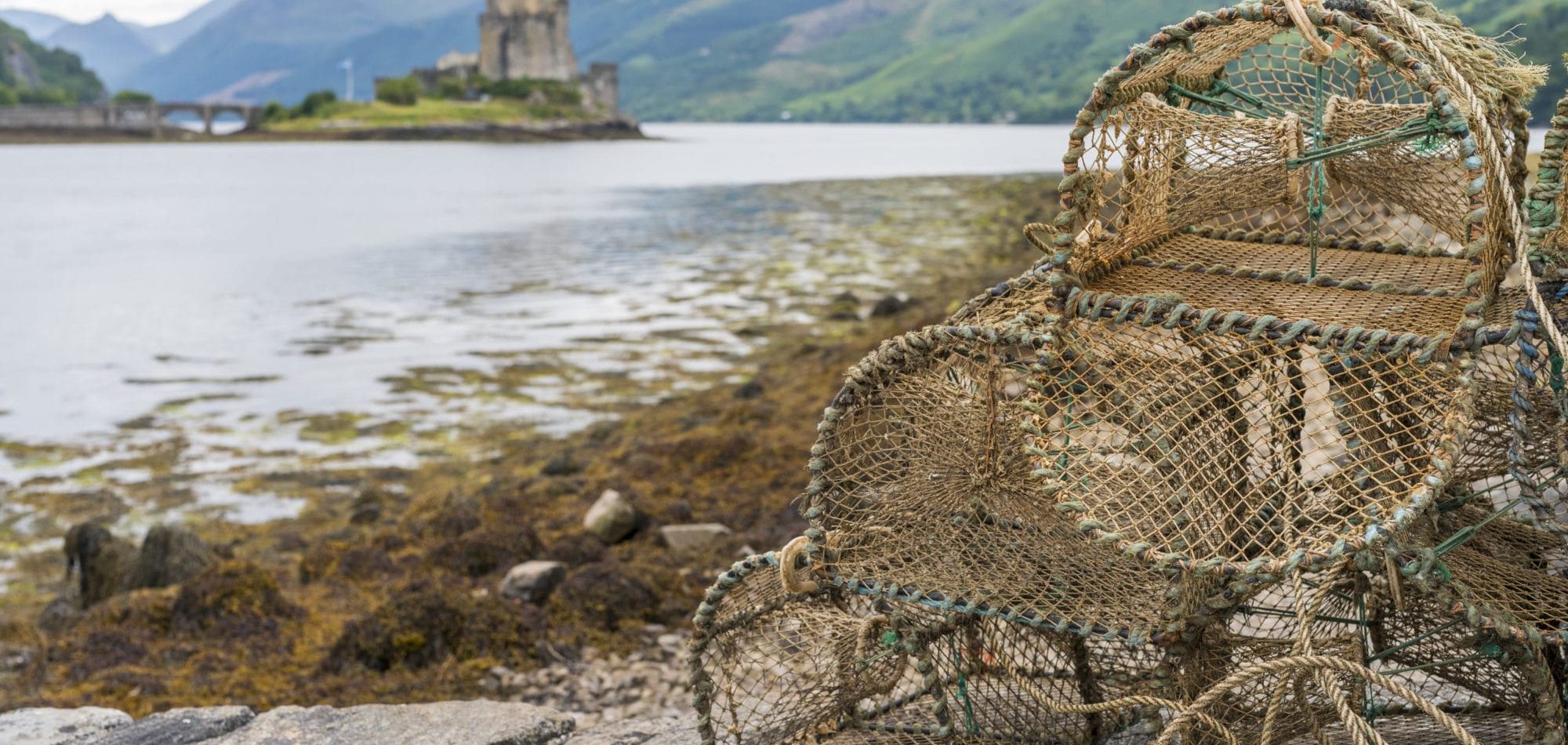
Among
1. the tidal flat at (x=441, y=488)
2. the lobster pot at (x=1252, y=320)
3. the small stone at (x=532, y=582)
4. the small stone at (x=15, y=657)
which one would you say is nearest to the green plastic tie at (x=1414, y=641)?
the lobster pot at (x=1252, y=320)

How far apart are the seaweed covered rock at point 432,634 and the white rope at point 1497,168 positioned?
5027mm

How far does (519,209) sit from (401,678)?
1713 inches

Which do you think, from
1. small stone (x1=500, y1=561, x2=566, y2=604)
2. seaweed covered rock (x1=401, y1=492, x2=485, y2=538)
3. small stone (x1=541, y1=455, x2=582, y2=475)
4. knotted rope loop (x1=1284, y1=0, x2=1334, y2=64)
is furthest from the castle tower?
knotted rope loop (x1=1284, y1=0, x2=1334, y2=64)

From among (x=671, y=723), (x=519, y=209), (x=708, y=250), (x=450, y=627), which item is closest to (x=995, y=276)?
(x=708, y=250)

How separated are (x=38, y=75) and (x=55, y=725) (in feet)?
525

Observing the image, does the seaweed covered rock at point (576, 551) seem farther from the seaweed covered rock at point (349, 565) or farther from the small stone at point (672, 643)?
the small stone at point (672, 643)

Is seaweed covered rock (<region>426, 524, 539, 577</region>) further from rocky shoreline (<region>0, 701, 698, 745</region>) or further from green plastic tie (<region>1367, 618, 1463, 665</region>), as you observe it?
green plastic tie (<region>1367, 618, 1463, 665</region>)

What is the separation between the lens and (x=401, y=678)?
254 inches

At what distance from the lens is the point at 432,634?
6758 mm

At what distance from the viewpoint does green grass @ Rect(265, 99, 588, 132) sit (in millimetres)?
112625

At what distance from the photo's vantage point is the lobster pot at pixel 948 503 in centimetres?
310

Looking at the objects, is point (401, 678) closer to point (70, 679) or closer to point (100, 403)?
point (70, 679)

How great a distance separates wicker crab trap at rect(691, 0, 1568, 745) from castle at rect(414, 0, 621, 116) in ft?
428

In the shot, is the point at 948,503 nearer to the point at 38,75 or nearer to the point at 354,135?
the point at 354,135
